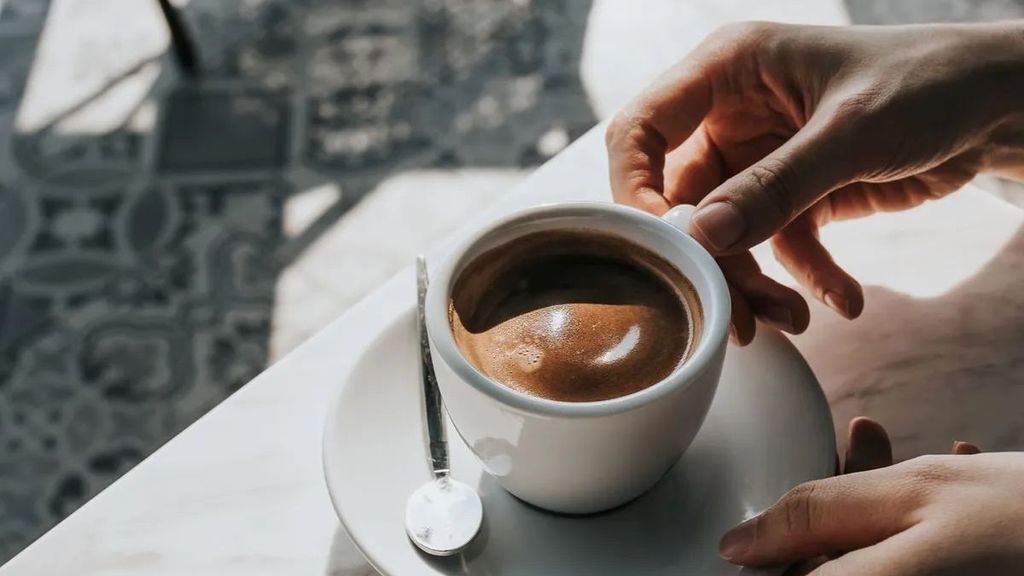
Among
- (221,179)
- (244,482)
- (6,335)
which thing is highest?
(244,482)

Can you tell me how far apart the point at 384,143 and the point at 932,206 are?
3.35 feet

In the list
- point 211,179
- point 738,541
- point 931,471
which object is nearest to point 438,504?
point 738,541

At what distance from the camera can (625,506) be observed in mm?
544

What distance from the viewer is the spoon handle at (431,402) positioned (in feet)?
1.74

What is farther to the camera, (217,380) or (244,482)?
(217,380)

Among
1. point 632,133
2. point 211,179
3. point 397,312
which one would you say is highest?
point 632,133

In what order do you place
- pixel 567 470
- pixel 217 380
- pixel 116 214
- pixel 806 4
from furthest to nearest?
pixel 116 214, pixel 217 380, pixel 806 4, pixel 567 470

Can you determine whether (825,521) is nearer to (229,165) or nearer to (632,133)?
(632,133)

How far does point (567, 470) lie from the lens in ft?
1.64

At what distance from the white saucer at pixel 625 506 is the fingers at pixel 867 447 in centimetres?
4

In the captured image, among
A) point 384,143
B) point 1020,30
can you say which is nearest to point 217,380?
point 384,143

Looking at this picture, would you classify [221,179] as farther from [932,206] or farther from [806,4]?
[932,206]

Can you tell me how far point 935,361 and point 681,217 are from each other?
20cm

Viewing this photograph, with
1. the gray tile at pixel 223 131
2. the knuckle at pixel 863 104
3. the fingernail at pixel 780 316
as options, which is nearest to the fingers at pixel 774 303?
the fingernail at pixel 780 316
